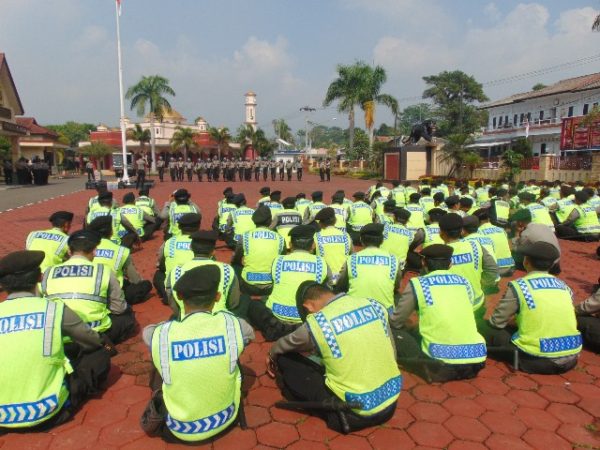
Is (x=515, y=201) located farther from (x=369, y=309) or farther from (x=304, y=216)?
(x=369, y=309)

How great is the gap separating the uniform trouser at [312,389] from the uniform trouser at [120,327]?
73.6 inches

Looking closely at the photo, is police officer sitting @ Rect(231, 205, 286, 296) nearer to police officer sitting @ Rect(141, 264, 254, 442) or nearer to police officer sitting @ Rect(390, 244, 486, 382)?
police officer sitting @ Rect(390, 244, 486, 382)

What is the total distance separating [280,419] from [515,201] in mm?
8638

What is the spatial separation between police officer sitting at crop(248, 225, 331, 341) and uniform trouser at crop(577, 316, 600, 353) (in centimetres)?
252

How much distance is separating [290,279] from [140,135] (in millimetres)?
41273

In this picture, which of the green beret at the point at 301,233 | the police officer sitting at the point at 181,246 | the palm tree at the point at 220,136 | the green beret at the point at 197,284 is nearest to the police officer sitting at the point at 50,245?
the police officer sitting at the point at 181,246

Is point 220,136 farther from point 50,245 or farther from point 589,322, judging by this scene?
point 589,322

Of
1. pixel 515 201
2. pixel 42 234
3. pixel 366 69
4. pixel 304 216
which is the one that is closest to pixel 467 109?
pixel 366 69

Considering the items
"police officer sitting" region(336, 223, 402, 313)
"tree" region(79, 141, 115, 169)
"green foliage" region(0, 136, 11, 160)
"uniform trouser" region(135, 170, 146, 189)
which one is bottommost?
"police officer sitting" region(336, 223, 402, 313)

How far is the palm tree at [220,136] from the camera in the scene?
1818 inches

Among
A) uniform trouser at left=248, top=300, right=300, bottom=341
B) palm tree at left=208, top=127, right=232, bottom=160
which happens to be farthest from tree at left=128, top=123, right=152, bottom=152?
uniform trouser at left=248, top=300, right=300, bottom=341

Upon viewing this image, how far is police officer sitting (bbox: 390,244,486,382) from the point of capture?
3.54 metres

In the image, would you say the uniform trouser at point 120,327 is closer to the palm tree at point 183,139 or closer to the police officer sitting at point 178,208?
the police officer sitting at point 178,208

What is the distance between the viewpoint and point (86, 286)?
12.4 feet
